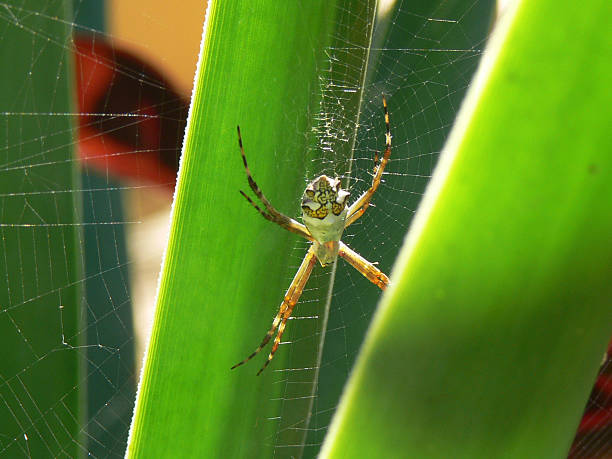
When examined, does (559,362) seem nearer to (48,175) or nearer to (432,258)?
(432,258)

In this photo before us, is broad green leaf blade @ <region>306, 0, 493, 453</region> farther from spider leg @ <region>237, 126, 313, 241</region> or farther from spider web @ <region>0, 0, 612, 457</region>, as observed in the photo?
spider leg @ <region>237, 126, 313, 241</region>

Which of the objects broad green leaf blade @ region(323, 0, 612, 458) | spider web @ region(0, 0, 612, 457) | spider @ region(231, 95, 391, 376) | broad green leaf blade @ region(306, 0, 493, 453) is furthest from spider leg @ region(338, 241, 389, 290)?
broad green leaf blade @ region(323, 0, 612, 458)

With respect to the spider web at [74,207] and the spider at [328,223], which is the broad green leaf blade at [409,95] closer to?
the spider web at [74,207]

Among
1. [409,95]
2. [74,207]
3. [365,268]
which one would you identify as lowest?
[365,268]

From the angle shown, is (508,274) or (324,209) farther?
(324,209)

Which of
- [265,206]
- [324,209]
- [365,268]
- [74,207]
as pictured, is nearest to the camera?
[265,206]

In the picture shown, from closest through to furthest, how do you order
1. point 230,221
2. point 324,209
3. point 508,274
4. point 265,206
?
point 508,274 → point 230,221 → point 265,206 → point 324,209

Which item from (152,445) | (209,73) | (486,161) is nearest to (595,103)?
(486,161)

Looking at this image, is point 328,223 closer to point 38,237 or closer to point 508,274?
point 38,237

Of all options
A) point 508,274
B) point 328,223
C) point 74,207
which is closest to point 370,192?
point 328,223
